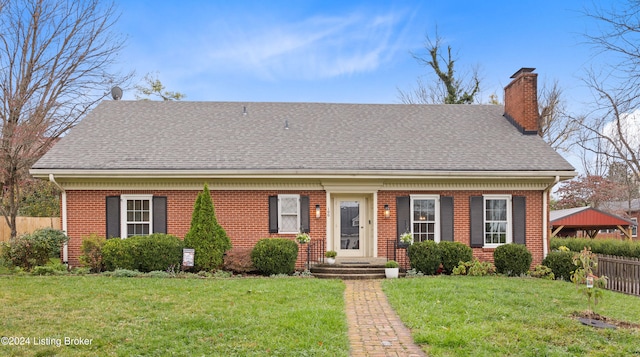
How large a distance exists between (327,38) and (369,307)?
12.8 metres

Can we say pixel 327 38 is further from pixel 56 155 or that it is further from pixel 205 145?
pixel 56 155

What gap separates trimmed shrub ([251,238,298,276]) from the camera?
1315 cm

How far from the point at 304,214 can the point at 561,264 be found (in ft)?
23.6

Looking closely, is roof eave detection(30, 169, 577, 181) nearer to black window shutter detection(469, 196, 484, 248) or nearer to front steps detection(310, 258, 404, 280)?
black window shutter detection(469, 196, 484, 248)

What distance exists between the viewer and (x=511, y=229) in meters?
15.0

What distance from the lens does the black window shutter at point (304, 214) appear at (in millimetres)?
14672

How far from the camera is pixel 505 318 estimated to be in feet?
25.5

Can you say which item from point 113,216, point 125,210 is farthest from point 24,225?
point 125,210

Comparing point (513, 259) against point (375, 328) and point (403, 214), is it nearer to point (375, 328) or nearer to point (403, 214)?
point (403, 214)

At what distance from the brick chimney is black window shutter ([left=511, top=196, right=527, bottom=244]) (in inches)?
123

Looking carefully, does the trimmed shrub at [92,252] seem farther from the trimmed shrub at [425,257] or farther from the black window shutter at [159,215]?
the trimmed shrub at [425,257]

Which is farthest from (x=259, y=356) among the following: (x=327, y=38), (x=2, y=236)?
(x=2, y=236)

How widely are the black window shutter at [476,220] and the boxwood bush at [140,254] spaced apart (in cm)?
847

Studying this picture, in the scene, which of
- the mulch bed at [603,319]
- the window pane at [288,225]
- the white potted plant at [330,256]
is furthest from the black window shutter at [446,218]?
the mulch bed at [603,319]
